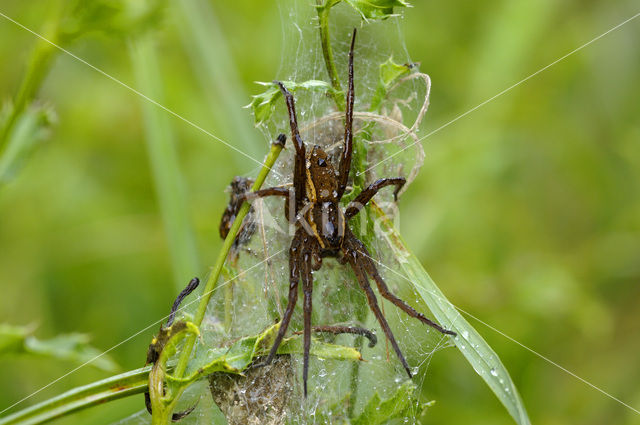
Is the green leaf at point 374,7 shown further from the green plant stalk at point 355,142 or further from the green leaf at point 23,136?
the green leaf at point 23,136

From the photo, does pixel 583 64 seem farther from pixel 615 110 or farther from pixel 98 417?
pixel 98 417

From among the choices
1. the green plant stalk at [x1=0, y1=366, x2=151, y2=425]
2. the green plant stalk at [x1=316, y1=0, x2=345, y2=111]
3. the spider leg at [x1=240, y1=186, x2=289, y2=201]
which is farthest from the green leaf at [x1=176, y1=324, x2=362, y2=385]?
the green plant stalk at [x1=316, y1=0, x2=345, y2=111]

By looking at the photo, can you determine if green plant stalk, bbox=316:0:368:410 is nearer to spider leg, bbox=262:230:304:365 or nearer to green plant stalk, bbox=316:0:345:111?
green plant stalk, bbox=316:0:345:111

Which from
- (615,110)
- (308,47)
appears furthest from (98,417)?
(615,110)

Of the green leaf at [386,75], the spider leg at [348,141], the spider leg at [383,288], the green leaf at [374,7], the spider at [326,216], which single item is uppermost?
the green leaf at [374,7]

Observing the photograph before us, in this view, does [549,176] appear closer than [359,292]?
No

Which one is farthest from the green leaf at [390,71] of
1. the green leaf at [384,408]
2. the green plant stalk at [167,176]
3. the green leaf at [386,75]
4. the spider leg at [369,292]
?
the green plant stalk at [167,176]

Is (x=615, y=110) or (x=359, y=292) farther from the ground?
(x=615, y=110)
